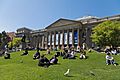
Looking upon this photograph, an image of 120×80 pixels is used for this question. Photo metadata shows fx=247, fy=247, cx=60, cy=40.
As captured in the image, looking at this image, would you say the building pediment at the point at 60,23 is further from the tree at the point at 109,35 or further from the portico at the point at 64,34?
the tree at the point at 109,35

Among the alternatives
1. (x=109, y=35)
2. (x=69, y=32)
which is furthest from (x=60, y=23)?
(x=109, y=35)

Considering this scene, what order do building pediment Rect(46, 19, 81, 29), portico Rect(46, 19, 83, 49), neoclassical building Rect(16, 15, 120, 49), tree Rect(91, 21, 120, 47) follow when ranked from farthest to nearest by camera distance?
building pediment Rect(46, 19, 81, 29)
portico Rect(46, 19, 83, 49)
neoclassical building Rect(16, 15, 120, 49)
tree Rect(91, 21, 120, 47)

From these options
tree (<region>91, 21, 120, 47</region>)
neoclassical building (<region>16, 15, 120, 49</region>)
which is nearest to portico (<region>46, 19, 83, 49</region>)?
neoclassical building (<region>16, 15, 120, 49</region>)

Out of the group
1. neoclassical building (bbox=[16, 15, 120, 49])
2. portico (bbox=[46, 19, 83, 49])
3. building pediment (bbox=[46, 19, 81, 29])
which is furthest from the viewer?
building pediment (bbox=[46, 19, 81, 29])

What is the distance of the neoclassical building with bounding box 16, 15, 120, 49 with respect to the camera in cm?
10582

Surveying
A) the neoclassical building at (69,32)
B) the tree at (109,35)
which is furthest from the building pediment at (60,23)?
the tree at (109,35)

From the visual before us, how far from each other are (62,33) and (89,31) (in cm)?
1671

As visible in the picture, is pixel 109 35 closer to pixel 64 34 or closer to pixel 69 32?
pixel 69 32

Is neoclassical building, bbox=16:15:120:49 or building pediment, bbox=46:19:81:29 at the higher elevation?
building pediment, bbox=46:19:81:29

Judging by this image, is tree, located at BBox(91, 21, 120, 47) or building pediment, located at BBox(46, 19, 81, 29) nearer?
tree, located at BBox(91, 21, 120, 47)

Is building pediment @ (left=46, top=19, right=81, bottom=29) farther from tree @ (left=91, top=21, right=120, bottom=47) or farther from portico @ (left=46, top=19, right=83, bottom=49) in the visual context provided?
tree @ (left=91, top=21, right=120, bottom=47)

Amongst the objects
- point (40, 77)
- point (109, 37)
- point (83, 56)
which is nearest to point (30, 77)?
point (40, 77)

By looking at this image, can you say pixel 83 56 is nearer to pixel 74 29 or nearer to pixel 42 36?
pixel 74 29

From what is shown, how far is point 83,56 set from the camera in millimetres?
35656
